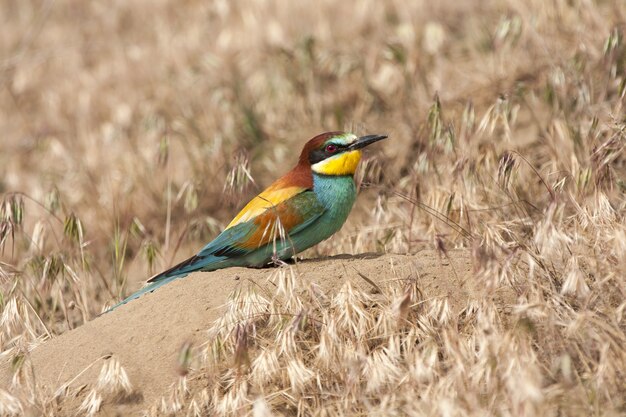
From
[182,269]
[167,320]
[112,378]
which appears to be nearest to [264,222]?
[182,269]

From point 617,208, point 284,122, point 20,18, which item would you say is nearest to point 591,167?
point 617,208

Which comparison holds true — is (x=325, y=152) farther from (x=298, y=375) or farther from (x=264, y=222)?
(x=298, y=375)

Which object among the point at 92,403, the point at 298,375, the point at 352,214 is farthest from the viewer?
the point at 352,214

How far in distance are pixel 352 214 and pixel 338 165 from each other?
4.84ft

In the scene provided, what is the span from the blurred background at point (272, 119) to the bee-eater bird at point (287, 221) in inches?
7.8

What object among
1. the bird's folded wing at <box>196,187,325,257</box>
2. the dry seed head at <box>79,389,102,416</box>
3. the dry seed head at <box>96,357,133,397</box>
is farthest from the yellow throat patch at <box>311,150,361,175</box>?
the dry seed head at <box>79,389,102,416</box>

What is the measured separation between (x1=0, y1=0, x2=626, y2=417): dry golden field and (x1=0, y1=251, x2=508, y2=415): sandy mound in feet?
0.04

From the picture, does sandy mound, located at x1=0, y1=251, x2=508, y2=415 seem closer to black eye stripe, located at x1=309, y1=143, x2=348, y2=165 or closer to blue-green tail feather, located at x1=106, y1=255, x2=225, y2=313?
blue-green tail feather, located at x1=106, y1=255, x2=225, y2=313

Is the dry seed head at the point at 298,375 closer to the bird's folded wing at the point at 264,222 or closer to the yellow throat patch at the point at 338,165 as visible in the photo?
the bird's folded wing at the point at 264,222

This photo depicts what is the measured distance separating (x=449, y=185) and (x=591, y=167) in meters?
0.79

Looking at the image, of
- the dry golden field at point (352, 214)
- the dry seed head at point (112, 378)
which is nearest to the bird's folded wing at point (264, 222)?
the dry golden field at point (352, 214)

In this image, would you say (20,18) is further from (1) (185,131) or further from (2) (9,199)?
(2) (9,199)

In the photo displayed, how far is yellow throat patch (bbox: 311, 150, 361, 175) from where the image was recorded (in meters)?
4.49

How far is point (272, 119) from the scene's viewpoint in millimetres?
6938
